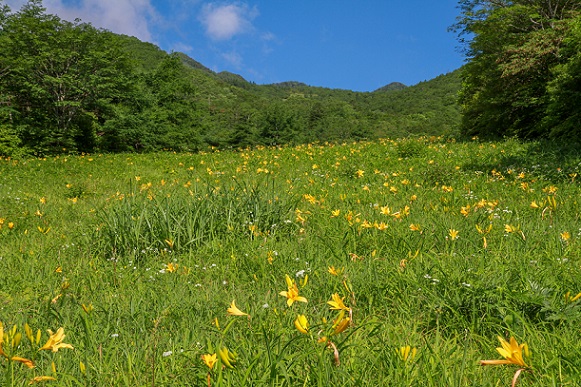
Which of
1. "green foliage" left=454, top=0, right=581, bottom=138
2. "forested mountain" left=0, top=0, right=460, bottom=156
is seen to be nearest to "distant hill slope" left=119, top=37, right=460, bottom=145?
"forested mountain" left=0, top=0, right=460, bottom=156

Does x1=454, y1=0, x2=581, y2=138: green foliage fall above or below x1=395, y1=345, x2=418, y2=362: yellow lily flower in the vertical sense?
above

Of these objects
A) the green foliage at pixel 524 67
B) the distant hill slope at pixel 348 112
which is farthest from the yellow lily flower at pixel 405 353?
the distant hill slope at pixel 348 112

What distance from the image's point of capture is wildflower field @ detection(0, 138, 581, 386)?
1.36 m

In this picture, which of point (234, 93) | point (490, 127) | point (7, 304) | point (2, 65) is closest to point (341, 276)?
point (7, 304)

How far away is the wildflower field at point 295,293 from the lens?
4.45 feet

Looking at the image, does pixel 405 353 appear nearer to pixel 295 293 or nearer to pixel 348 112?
pixel 295 293

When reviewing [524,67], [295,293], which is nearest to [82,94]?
[524,67]

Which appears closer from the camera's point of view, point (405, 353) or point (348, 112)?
point (405, 353)

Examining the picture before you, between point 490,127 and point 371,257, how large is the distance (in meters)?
14.0

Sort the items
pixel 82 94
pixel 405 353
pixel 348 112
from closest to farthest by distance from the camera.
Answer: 1. pixel 405 353
2. pixel 82 94
3. pixel 348 112

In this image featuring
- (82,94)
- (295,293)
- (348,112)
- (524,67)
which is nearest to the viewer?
(295,293)

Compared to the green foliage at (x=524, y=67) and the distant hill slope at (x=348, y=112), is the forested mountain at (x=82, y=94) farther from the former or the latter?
the distant hill slope at (x=348, y=112)

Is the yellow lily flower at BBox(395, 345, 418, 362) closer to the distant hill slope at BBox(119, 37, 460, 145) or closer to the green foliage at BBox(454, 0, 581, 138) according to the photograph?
the green foliage at BBox(454, 0, 581, 138)

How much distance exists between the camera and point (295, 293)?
1418 millimetres
